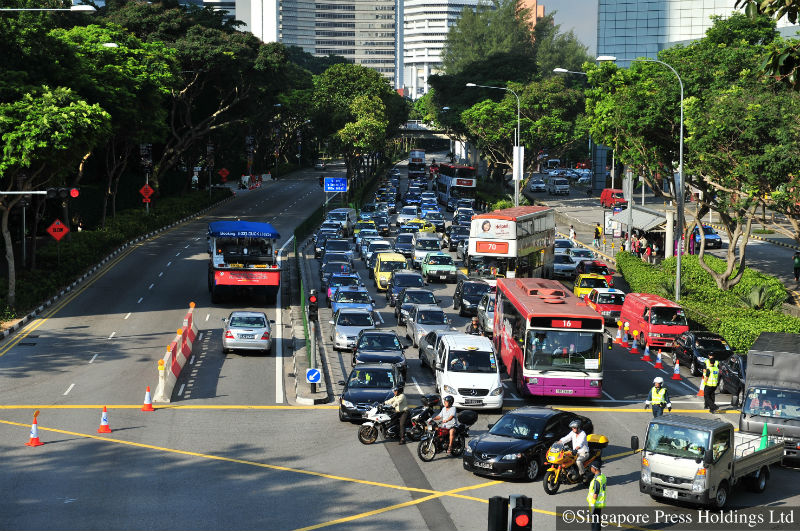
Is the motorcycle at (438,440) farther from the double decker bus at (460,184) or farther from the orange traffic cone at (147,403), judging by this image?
the double decker bus at (460,184)

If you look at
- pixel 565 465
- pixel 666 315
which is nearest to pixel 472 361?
pixel 565 465

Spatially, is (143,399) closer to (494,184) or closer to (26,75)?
(26,75)

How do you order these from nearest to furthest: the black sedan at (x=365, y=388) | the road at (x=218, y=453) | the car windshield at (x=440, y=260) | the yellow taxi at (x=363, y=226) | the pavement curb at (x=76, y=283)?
1. the road at (x=218, y=453)
2. the black sedan at (x=365, y=388)
3. the pavement curb at (x=76, y=283)
4. the car windshield at (x=440, y=260)
5. the yellow taxi at (x=363, y=226)

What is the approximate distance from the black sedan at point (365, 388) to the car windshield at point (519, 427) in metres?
4.78

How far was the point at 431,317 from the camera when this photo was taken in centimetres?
3888

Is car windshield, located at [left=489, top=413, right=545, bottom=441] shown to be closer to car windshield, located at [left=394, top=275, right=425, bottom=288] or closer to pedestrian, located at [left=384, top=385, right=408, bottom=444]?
pedestrian, located at [left=384, top=385, right=408, bottom=444]

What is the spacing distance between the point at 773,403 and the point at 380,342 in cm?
1305

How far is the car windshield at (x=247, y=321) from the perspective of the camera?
36.6 metres

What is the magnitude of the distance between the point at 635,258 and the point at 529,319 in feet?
98.8

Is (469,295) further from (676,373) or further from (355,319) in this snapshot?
(676,373)

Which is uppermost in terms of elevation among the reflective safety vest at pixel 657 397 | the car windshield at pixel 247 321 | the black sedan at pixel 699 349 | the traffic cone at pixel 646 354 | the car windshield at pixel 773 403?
the car windshield at pixel 773 403

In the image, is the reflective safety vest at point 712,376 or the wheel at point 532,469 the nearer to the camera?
the wheel at point 532,469

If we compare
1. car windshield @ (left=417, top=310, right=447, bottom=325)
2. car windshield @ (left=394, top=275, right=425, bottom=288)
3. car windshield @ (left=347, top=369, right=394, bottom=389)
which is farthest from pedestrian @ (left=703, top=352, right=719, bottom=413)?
car windshield @ (left=394, top=275, right=425, bottom=288)

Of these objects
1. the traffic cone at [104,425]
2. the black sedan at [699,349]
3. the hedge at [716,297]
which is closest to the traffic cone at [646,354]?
the black sedan at [699,349]
